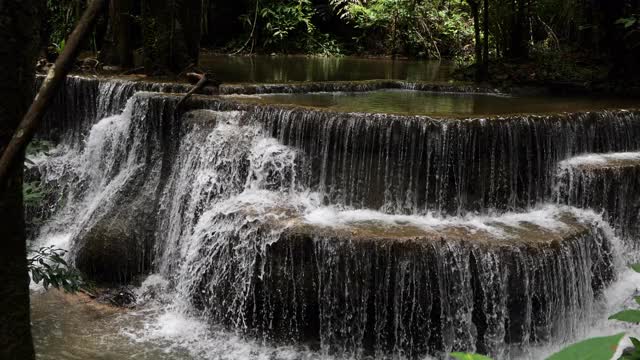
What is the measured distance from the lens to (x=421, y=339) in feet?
18.5

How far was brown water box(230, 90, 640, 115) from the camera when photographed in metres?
7.96

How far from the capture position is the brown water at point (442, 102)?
7.96 metres

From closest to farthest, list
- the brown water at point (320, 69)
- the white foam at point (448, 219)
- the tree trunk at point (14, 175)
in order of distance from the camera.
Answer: the tree trunk at point (14, 175) → the white foam at point (448, 219) → the brown water at point (320, 69)

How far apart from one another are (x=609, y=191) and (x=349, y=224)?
2801 mm

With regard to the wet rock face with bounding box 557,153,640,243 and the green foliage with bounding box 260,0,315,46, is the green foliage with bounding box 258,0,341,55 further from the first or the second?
the wet rock face with bounding box 557,153,640,243

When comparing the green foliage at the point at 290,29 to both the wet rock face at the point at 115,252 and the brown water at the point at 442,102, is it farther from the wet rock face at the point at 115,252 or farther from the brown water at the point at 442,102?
the wet rock face at the point at 115,252

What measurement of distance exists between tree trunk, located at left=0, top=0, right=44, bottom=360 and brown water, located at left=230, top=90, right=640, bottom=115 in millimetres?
5159

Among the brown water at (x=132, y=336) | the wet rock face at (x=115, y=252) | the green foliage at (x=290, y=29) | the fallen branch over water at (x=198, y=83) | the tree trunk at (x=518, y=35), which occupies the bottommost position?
the brown water at (x=132, y=336)

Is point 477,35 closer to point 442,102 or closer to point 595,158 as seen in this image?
point 442,102

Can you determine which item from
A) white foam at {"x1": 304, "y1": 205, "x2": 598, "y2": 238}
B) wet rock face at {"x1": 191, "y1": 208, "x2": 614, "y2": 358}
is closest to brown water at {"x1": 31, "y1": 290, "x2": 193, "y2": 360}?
wet rock face at {"x1": 191, "y1": 208, "x2": 614, "y2": 358}

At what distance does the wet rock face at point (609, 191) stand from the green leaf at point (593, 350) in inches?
234

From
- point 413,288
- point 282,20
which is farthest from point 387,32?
point 413,288

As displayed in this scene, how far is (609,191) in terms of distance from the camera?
21.7 feet

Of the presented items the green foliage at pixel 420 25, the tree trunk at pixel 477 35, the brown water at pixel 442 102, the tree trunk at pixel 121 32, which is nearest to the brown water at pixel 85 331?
the brown water at pixel 442 102
